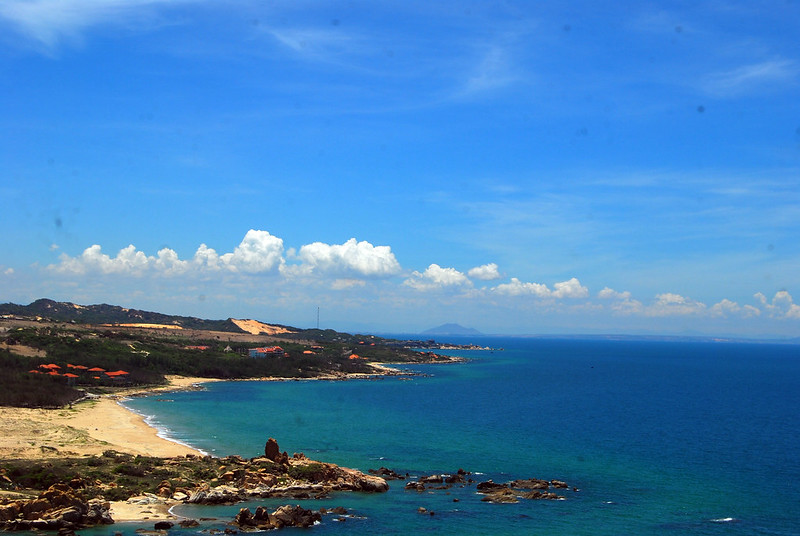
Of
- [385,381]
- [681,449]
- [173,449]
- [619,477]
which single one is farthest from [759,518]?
[385,381]

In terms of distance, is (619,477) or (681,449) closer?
(619,477)

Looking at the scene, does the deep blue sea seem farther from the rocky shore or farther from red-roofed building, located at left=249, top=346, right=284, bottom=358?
red-roofed building, located at left=249, top=346, right=284, bottom=358

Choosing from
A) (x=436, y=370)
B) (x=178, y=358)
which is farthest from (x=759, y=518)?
(x=436, y=370)

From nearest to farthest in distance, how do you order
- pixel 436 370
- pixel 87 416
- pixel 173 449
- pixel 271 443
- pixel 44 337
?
pixel 271 443
pixel 173 449
pixel 87 416
pixel 44 337
pixel 436 370

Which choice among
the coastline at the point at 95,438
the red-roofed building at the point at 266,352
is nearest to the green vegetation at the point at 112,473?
the coastline at the point at 95,438

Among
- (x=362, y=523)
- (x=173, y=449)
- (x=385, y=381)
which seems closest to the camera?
(x=362, y=523)

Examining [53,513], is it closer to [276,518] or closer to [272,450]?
[276,518]

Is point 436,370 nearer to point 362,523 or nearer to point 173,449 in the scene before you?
point 173,449
